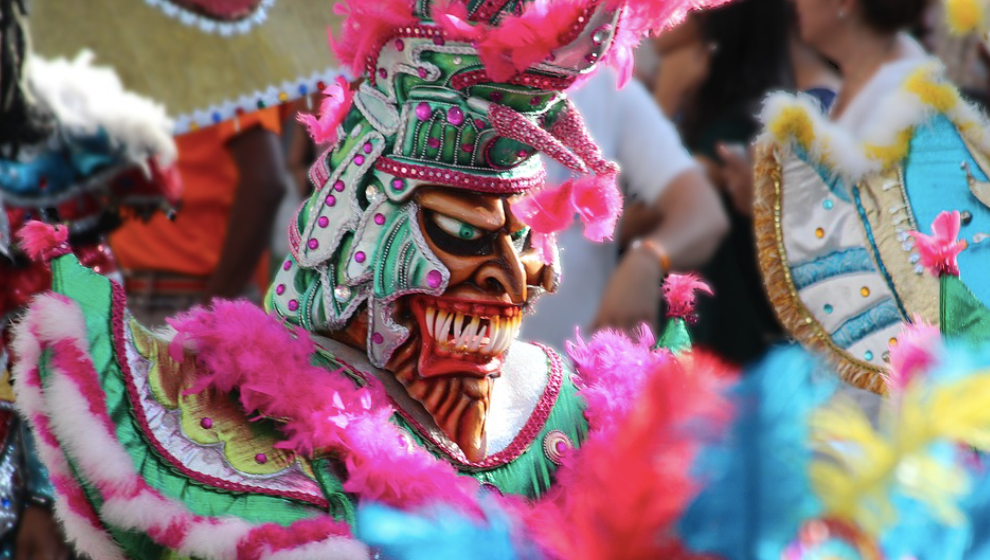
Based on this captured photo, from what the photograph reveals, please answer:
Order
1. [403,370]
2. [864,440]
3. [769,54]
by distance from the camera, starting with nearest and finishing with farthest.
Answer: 1. [864,440]
2. [403,370]
3. [769,54]

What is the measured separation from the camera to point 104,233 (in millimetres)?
3178

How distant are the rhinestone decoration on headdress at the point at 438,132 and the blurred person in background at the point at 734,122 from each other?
2.20 m

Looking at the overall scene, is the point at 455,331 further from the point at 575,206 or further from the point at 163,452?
the point at 163,452

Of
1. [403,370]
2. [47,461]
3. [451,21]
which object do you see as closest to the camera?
[47,461]

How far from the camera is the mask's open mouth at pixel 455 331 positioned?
2.10m

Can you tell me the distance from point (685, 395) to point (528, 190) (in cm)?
88

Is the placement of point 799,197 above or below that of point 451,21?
below

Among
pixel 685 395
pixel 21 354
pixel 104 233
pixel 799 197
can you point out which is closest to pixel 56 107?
pixel 104 233

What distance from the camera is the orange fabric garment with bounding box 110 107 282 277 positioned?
4020mm

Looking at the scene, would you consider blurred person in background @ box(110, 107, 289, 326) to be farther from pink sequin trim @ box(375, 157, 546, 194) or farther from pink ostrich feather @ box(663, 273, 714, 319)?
pink sequin trim @ box(375, 157, 546, 194)

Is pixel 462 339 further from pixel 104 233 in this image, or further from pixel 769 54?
pixel 769 54

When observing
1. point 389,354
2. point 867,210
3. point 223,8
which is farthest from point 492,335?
point 223,8

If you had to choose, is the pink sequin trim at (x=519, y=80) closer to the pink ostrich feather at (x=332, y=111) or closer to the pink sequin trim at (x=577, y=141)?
the pink sequin trim at (x=577, y=141)

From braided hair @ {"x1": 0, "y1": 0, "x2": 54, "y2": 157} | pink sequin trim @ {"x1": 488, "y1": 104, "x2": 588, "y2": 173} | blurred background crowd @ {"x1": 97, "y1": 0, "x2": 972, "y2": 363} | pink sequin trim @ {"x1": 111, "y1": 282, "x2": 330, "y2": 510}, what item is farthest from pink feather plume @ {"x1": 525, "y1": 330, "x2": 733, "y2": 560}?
blurred background crowd @ {"x1": 97, "y1": 0, "x2": 972, "y2": 363}
